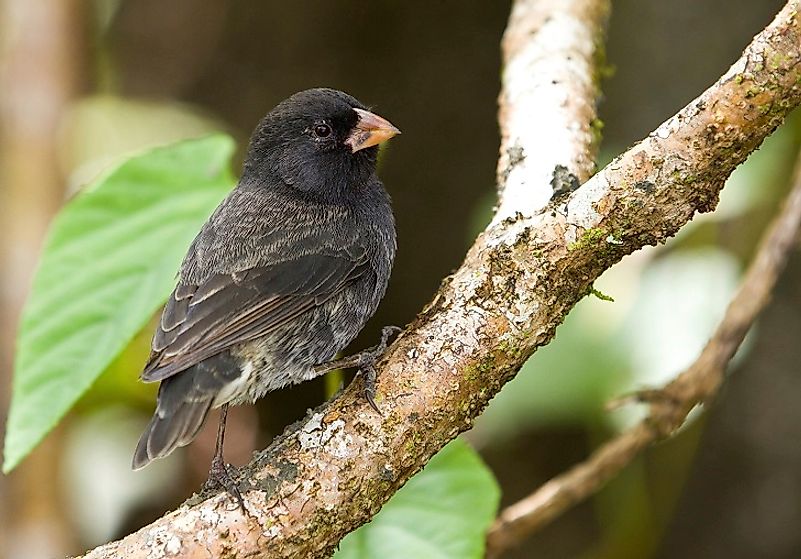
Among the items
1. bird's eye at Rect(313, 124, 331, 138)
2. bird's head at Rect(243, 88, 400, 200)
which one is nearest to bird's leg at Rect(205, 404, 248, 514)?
bird's head at Rect(243, 88, 400, 200)

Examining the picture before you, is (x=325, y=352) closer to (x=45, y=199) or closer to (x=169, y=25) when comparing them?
(x=45, y=199)

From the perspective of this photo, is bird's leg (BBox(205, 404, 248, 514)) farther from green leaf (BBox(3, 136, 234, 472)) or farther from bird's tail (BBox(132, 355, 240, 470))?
green leaf (BBox(3, 136, 234, 472))

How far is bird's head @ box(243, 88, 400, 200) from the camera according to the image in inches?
121

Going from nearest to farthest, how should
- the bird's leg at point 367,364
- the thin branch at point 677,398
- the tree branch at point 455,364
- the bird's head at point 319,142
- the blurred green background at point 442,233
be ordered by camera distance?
the tree branch at point 455,364, the bird's leg at point 367,364, the thin branch at point 677,398, the bird's head at point 319,142, the blurred green background at point 442,233

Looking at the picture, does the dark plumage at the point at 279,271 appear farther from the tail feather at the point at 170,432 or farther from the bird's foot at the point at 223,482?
the bird's foot at the point at 223,482

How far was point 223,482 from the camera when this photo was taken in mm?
2148

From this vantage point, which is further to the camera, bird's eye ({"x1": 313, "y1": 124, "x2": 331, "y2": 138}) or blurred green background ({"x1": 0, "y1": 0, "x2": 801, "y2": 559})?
blurred green background ({"x1": 0, "y1": 0, "x2": 801, "y2": 559})

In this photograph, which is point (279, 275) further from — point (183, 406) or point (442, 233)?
point (442, 233)

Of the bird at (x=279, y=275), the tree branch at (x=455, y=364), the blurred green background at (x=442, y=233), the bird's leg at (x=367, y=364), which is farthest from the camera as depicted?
the blurred green background at (x=442, y=233)

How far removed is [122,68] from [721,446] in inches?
142

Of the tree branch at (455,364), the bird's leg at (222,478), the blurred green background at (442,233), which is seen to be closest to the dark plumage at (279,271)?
the bird's leg at (222,478)

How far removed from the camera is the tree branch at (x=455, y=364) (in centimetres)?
195

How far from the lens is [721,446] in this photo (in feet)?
13.8

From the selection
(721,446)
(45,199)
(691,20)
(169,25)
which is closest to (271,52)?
(169,25)
